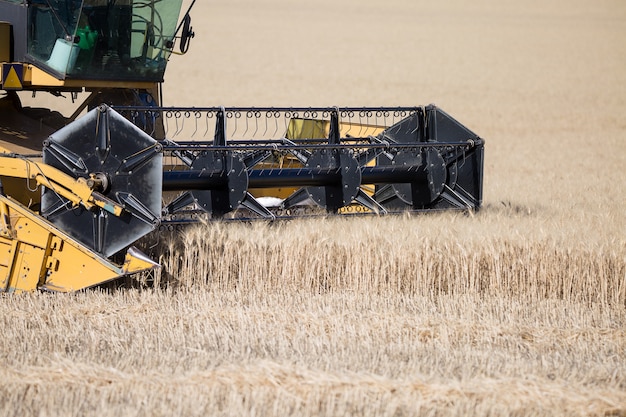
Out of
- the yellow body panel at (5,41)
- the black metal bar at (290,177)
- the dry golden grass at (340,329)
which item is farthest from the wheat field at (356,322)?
the yellow body panel at (5,41)

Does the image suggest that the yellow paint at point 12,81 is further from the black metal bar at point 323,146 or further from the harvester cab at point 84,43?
the black metal bar at point 323,146

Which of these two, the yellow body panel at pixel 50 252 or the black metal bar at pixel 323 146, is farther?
the black metal bar at pixel 323 146

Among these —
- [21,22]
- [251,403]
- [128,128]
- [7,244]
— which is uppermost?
[21,22]

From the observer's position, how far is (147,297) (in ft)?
16.4

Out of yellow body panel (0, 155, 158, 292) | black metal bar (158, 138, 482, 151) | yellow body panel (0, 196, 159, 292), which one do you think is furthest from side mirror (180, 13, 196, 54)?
yellow body panel (0, 196, 159, 292)

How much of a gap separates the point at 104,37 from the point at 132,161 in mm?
2128

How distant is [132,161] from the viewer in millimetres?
5035

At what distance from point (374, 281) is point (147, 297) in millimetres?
1377

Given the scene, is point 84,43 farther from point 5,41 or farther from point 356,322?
point 356,322

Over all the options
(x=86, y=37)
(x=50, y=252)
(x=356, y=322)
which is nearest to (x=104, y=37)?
(x=86, y=37)

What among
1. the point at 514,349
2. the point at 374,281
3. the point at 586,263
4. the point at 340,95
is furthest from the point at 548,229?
the point at 340,95

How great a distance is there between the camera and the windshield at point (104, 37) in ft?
21.5

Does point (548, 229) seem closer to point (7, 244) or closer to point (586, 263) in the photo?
point (586, 263)

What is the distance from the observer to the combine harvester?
5008mm
